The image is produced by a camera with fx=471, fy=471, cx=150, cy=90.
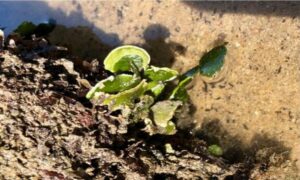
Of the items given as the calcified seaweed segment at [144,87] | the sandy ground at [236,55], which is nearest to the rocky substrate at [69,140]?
the calcified seaweed segment at [144,87]

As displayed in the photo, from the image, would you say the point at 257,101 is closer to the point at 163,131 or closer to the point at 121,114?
the point at 163,131

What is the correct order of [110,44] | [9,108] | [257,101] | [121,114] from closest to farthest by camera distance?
[9,108] < [121,114] < [257,101] < [110,44]

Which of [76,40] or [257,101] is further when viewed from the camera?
[76,40]

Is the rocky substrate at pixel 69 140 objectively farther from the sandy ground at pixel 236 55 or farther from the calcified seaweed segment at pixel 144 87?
the sandy ground at pixel 236 55

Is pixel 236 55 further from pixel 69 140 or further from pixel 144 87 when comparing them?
pixel 69 140

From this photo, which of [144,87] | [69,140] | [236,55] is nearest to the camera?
[69,140]

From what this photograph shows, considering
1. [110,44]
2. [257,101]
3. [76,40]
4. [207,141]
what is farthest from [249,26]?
[76,40]

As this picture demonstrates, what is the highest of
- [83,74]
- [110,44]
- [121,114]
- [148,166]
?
[110,44]

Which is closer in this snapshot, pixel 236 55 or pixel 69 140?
pixel 69 140

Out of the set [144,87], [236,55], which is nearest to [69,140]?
[144,87]
